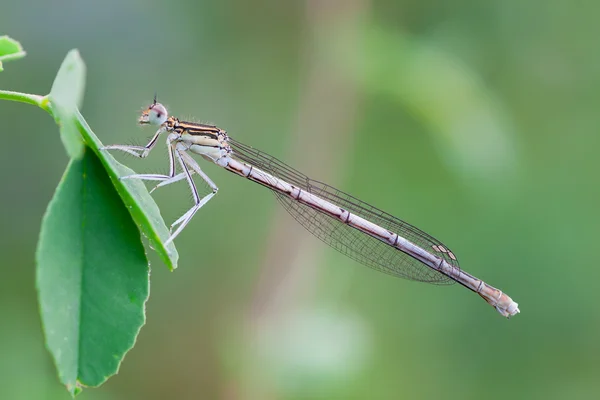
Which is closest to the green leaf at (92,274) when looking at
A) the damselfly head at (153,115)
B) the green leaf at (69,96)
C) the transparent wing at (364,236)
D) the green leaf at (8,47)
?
the green leaf at (69,96)

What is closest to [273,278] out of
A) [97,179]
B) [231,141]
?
[231,141]

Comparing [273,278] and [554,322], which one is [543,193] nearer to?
[554,322]

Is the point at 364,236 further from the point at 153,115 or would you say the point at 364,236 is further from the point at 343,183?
the point at 153,115

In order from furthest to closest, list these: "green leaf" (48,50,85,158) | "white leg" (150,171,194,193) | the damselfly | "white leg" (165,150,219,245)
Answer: the damselfly < "white leg" (165,150,219,245) < "white leg" (150,171,194,193) < "green leaf" (48,50,85,158)

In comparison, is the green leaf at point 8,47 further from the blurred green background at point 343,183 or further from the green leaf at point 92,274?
the blurred green background at point 343,183

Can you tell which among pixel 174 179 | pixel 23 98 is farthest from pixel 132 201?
pixel 174 179

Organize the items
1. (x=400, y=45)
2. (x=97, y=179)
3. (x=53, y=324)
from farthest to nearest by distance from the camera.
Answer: (x=400, y=45), (x=97, y=179), (x=53, y=324)

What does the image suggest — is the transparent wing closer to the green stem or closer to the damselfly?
the damselfly

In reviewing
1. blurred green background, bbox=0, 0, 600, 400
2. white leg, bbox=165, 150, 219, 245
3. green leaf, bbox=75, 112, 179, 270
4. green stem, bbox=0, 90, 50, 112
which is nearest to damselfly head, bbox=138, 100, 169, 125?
white leg, bbox=165, 150, 219, 245
